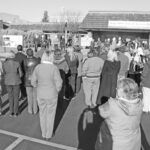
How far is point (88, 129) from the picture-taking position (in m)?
5.68

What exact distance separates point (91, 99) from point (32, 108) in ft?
5.98

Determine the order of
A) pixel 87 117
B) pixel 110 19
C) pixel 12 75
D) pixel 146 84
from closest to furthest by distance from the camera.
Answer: pixel 12 75 → pixel 87 117 → pixel 146 84 → pixel 110 19

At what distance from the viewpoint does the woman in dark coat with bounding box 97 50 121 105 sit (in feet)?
21.8

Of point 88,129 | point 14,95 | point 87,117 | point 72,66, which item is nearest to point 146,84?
point 87,117

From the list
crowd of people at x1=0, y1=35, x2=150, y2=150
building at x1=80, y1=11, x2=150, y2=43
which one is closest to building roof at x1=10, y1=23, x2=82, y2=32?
building at x1=80, y1=11, x2=150, y2=43

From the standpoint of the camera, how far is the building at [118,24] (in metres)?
28.4

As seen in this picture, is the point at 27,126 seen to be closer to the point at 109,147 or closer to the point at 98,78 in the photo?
the point at 98,78

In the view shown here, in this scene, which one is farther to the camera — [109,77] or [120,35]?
[120,35]

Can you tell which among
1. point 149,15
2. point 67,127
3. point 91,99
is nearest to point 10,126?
point 67,127

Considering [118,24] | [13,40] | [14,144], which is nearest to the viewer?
[14,144]

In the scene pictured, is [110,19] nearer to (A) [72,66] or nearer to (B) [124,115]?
(A) [72,66]

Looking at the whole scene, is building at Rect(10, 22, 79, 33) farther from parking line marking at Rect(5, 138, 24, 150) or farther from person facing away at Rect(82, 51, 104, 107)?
parking line marking at Rect(5, 138, 24, 150)

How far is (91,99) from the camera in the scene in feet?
24.1

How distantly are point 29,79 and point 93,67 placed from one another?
1.83 meters
